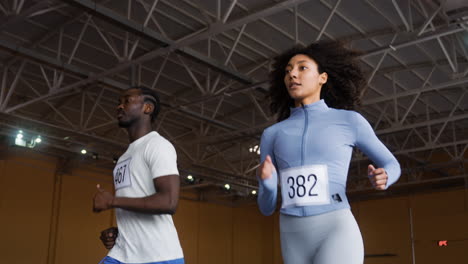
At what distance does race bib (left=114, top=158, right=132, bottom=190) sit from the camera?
8.70ft

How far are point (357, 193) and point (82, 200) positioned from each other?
8.89m

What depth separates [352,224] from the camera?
2.05 m

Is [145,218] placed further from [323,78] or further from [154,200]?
[323,78]

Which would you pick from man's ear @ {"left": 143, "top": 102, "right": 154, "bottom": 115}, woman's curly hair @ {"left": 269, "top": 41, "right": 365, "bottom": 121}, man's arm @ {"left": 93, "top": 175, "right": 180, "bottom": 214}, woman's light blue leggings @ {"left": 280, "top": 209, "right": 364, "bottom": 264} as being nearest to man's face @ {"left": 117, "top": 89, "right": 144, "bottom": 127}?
man's ear @ {"left": 143, "top": 102, "right": 154, "bottom": 115}

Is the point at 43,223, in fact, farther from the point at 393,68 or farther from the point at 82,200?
the point at 393,68

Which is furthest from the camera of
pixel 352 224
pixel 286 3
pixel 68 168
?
pixel 68 168

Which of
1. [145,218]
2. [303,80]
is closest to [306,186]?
[303,80]

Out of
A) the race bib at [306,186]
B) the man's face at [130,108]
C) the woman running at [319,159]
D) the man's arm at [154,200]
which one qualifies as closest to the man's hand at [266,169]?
the woman running at [319,159]

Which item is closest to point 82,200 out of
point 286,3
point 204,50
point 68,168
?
point 68,168

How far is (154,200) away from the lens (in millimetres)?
2459

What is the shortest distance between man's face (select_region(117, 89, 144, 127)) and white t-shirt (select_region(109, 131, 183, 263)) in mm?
207

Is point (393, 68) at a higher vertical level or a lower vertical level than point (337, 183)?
higher

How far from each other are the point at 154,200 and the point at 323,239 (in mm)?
806

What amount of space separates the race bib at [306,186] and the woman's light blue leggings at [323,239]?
0.06 meters
